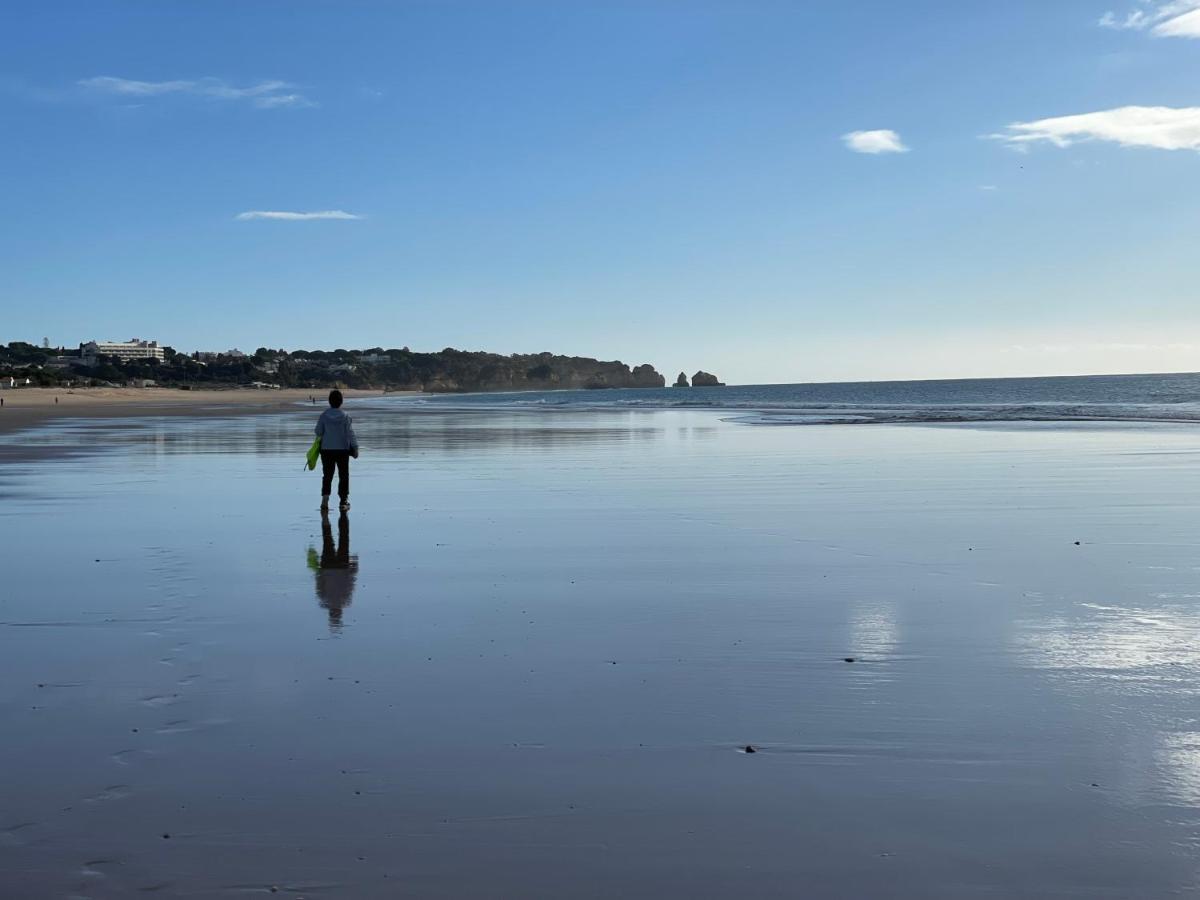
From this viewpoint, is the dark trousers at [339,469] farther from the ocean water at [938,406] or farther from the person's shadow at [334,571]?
the ocean water at [938,406]

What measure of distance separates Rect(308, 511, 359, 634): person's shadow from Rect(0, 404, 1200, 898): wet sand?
1.9 inches

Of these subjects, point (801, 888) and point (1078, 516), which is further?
point (1078, 516)

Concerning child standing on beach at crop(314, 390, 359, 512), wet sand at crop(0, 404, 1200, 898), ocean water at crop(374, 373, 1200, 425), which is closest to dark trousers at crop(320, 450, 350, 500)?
child standing on beach at crop(314, 390, 359, 512)

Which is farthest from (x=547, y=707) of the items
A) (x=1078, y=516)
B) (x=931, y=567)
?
(x=1078, y=516)

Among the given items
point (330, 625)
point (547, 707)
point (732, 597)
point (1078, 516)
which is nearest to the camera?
point (547, 707)

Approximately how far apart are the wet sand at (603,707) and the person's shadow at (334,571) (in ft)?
0.15

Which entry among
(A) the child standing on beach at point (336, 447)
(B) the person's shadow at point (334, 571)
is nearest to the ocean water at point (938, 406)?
(A) the child standing on beach at point (336, 447)

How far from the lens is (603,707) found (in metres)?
5.29

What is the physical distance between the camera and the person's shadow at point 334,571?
25.4 feet

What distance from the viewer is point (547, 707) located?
5.30 meters

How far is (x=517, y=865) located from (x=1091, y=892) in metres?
1.88

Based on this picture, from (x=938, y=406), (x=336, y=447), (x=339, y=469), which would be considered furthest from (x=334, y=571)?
(x=938, y=406)

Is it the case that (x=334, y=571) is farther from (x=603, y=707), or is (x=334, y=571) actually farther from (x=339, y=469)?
(x=339, y=469)

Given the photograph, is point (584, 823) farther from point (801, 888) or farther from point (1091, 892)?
point (1091, 892)
